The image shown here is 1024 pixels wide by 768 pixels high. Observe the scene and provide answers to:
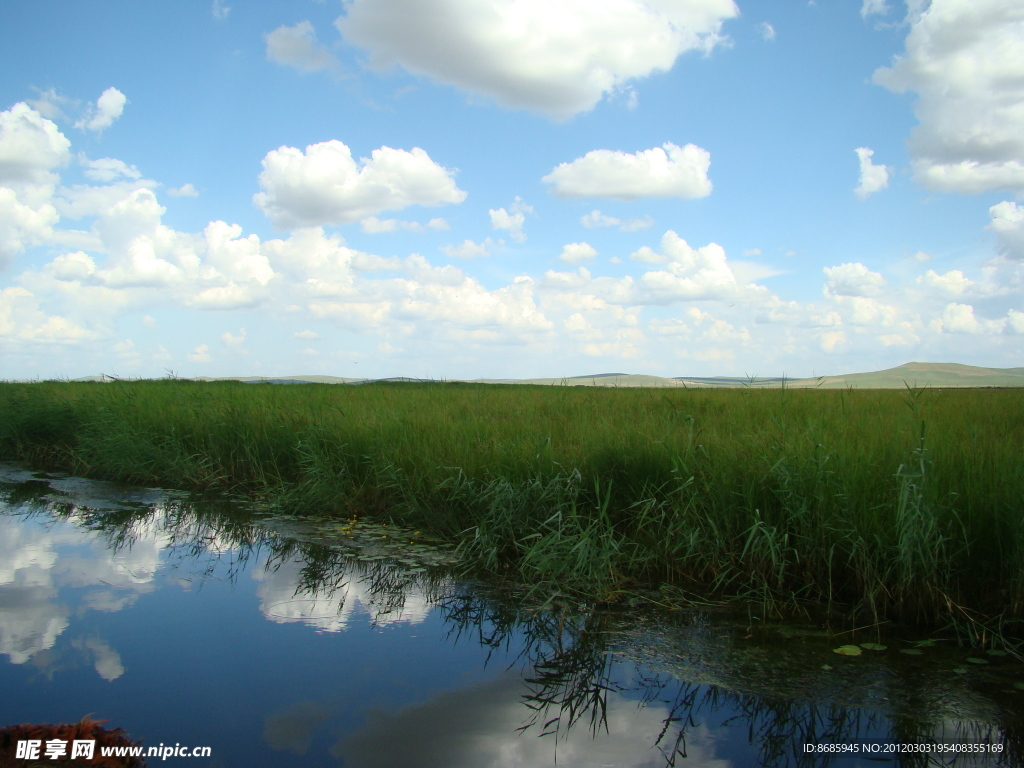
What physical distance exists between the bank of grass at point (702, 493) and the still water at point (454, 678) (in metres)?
0.34

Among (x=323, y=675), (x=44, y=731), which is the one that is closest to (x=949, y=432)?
(x=323, y=675)

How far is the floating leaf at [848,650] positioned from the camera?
109 inches

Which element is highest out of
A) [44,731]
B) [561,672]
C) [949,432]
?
[949,432]

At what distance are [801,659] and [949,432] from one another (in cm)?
227

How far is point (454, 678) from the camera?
2664 mm

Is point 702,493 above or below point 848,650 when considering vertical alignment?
above

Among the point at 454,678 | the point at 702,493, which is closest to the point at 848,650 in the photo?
the point at 702,493

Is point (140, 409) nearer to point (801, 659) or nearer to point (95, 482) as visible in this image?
point (95, 482)

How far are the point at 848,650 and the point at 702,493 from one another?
1.22 metres

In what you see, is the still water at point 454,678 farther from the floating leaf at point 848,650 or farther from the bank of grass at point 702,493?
the bank of grass at point 702,493

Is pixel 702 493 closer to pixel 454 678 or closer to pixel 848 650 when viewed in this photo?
pixel 848 650

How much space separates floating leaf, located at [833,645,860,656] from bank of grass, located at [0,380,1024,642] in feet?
1.00

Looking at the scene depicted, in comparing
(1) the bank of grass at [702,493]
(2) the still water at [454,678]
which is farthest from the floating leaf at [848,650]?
(1) the bank of grass at [702,493]

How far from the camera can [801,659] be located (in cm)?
273
